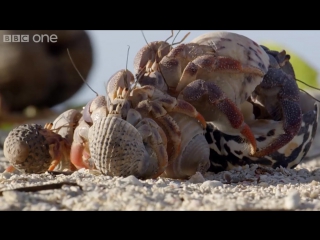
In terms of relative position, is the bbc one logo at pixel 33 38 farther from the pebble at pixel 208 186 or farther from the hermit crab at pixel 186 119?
the pebble at pixel 208 186

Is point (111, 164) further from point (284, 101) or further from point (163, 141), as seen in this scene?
point (284, 101)

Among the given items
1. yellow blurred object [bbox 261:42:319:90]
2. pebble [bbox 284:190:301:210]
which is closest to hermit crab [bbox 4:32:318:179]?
pebble [bbox 284:190:301:210]

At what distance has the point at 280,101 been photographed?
408 cm

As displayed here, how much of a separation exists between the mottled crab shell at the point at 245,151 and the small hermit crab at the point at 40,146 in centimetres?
89

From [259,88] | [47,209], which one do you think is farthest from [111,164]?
[259,88]

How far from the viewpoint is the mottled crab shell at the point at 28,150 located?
357 cm

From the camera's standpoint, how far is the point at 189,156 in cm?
356

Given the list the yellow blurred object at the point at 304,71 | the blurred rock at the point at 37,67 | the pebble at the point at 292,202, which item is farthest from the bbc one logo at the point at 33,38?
the pebble at the point at 292,202

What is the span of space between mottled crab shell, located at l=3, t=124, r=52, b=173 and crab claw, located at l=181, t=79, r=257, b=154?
0.89 meters

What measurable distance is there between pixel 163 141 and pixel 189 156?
284mm

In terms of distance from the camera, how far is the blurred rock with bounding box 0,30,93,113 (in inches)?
400

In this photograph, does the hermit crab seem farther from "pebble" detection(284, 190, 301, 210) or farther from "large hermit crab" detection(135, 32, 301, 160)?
"pebble" detection(284, 190, 301, 210)

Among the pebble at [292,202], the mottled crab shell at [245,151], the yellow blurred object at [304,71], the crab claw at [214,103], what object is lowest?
the yellow blurred object at [304,71]

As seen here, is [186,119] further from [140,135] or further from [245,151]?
[245,151]
